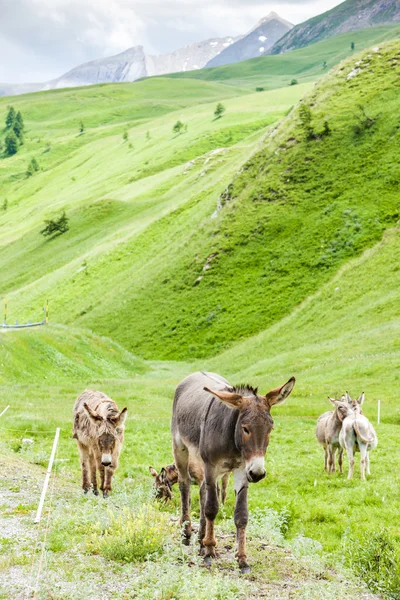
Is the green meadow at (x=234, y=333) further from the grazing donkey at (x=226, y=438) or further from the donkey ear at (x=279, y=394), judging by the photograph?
the donkey ear at (x=279, y=394)

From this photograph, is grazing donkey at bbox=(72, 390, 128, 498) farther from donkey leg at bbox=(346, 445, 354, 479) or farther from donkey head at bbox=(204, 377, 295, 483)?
donkey leg at bbox=(346, 445, 354, 479)

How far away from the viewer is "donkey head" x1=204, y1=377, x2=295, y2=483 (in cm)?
928

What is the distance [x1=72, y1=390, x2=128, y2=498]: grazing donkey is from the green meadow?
82cm

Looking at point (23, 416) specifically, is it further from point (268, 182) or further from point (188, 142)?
point (188, 142)

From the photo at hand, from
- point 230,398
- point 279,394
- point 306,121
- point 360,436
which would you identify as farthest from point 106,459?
point 306,121

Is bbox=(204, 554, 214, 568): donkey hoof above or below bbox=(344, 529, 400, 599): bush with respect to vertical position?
above

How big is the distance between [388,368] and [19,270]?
8827 centimetres

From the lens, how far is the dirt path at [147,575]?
9234 millimetres

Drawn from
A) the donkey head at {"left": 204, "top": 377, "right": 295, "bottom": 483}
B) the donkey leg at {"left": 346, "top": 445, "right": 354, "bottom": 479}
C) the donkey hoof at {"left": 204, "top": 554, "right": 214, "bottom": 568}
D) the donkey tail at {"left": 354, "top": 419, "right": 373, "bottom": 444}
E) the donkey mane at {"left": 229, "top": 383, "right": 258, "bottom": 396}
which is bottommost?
the donkey leg at {"left": 346, "top": 445, "right": 354, "bottom": 479}

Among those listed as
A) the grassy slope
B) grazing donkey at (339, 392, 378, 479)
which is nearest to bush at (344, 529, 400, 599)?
grazing donkey at (339, 392, 378, 479)

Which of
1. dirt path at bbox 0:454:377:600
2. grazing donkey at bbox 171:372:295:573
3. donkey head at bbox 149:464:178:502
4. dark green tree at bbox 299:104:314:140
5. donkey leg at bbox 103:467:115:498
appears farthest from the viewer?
dark green tree at bbox 299:104:314:140

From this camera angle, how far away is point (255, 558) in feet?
37.1

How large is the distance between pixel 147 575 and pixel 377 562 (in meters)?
4.37

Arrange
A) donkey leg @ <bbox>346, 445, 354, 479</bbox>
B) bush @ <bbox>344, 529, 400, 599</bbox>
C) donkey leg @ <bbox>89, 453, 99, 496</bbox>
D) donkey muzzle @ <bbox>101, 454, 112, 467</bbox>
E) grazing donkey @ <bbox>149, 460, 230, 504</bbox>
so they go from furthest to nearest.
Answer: donkey leg @ <bbox>346, 445, 354, 479</bbox> < donkey leg @ <bbox>89, 453, 99, 496</bbox> < grazing donkey @ <bbox>149, 460, 230, 504</bbox> < donkey muzzle @ <bbox>101, 454, 112, 467</bbox> < bush @ <bbox>344, 529, 400, 599</bbox>
